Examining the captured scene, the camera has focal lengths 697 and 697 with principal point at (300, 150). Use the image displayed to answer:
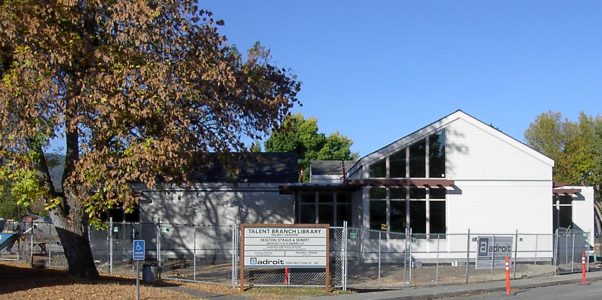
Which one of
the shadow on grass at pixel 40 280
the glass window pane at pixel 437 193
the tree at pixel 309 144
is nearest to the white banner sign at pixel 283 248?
the shadow on grass at pixel 40 280

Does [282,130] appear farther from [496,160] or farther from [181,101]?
[496,160]

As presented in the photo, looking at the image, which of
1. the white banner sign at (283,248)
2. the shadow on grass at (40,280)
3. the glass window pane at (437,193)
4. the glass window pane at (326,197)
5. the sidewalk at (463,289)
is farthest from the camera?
the glass window pane at (326,197)

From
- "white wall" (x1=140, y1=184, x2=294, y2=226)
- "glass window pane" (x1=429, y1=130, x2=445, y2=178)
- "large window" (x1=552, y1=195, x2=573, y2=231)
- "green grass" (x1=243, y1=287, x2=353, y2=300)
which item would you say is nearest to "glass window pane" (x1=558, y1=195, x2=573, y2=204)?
"large window" (x1=552, y1=195, x2=573, y2=231)

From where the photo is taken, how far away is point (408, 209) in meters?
29.1

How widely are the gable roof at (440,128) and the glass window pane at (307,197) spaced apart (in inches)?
123

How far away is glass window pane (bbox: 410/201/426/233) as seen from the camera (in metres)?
Answer: 29.2

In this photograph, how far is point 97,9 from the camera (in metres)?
16.9

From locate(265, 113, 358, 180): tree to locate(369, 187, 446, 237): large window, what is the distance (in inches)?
1865

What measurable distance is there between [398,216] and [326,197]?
157 inches

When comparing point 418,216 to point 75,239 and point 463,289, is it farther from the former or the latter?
point 75,239

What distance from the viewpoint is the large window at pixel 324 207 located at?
103 ft

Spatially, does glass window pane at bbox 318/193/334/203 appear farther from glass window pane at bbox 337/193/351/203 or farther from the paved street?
the paved street

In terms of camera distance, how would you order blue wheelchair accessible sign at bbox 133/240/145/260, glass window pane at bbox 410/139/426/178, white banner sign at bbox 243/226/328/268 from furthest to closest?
glass window pane at bbox 410/139/426/178, white banner sign at bbox 243/226/328/268, blue wheelchair accessible sign at bbox 133/240/145/260

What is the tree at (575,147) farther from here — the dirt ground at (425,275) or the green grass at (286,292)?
the green grass at (286,292)
